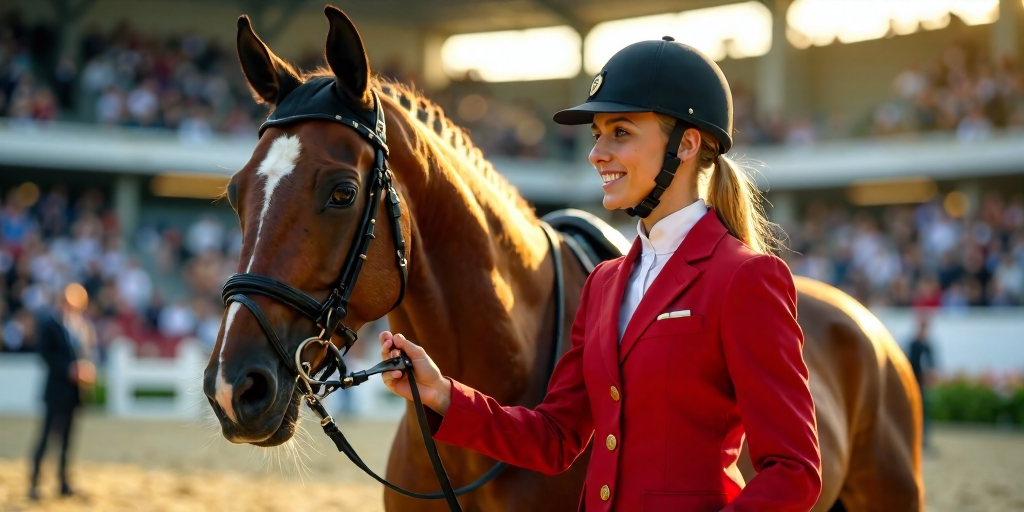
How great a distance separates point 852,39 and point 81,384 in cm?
1920

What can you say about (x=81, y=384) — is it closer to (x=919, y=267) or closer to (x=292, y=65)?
(x=292, y=65)

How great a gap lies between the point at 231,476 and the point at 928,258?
12131 millimetres

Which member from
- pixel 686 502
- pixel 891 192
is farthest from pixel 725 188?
pixel 891 192

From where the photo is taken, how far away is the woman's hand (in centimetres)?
224

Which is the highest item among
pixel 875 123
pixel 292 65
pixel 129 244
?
pixel 292 65

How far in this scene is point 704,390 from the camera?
1906 millimetres

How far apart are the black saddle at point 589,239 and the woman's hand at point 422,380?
1.17 m

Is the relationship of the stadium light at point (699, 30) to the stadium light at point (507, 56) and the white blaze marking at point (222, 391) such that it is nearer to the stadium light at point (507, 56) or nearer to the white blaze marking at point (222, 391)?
the stadium light at point (507, 56)

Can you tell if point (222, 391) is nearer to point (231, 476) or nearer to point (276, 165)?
point (276, 165)

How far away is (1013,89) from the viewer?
56.9 feet

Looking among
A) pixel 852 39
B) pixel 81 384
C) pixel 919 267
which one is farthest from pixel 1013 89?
pixel 81 384

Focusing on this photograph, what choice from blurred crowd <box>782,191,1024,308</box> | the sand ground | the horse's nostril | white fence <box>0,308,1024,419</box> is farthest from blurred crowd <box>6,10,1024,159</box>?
the horse's nostril

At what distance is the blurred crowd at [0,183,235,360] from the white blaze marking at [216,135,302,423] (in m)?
13.3

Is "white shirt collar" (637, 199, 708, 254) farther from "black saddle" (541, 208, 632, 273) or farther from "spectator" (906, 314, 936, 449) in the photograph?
"spectator" (906, 314, 936, 449)
